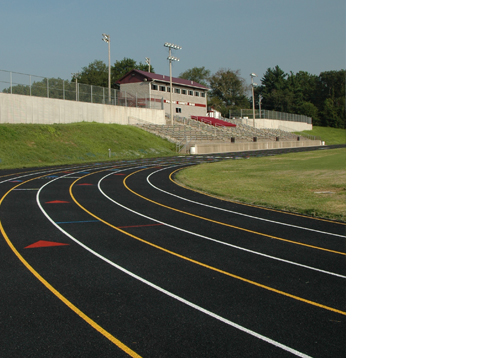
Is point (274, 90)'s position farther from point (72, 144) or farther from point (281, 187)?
point (281, 187)

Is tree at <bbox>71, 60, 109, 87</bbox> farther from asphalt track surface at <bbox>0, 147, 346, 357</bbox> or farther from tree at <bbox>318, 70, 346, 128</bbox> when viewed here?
asphalt track surface at <bbox>0, 147, 346, 357</bbox>

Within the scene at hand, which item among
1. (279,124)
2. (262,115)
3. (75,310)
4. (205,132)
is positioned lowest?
(75,310)

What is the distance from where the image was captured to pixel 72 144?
33719mm

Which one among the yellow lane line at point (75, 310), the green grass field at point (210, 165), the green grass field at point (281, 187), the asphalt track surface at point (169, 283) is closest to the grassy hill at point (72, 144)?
the green grass field at point (210, 165)

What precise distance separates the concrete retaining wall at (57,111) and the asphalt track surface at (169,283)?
24.8 m

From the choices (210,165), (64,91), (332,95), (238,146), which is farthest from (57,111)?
(332,95)

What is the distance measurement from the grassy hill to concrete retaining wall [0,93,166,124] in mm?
1164

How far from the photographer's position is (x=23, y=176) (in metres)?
20.6

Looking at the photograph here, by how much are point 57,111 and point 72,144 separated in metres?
5.97

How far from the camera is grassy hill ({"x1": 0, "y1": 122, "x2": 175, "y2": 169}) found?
28689mm

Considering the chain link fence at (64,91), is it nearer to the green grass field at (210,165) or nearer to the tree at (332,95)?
the green grass field at (210,165)

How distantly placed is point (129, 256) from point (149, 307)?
249cm
